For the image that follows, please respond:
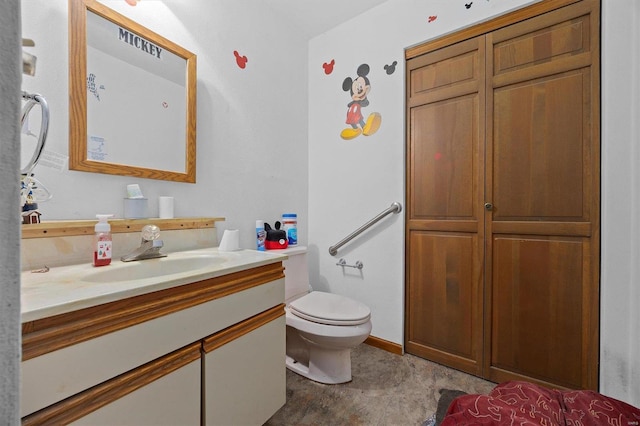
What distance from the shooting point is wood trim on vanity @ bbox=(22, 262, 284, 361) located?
59cm

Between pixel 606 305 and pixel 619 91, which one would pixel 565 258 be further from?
pixel 619 91

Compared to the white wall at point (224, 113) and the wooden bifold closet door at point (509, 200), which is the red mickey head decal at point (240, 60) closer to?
the white wall at point (224, 113)

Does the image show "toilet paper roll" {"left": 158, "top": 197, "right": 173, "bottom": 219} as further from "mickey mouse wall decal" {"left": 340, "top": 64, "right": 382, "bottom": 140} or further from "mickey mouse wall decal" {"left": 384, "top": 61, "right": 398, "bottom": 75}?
"mickey mouse wall decal" {"left": 384, "top": 61, "right": 398, "bottom": 75}

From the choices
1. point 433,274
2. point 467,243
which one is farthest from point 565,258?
point 433,274

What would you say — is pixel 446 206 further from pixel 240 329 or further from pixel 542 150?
pixel 240 329

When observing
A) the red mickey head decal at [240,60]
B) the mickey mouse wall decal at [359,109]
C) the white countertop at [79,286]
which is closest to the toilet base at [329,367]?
the white countertop at [79,286]

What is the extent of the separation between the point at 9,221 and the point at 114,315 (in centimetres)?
60

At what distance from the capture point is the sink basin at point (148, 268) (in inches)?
38.8

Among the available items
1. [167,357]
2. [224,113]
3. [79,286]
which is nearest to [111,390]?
[167,357]

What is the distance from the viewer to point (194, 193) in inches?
60.5

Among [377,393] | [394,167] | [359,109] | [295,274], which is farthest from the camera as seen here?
[359,109]

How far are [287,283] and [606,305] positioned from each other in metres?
1.62

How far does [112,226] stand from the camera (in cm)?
116

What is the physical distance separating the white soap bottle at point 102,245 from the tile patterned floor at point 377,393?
103cm
